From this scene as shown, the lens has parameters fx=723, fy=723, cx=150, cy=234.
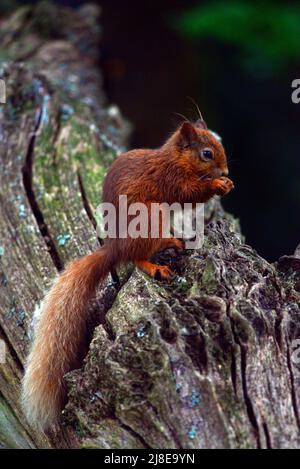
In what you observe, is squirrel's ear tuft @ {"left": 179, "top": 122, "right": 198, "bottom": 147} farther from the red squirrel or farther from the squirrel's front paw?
the squirrel's front paw

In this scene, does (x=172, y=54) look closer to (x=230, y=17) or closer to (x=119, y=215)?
(x=230, y=17)

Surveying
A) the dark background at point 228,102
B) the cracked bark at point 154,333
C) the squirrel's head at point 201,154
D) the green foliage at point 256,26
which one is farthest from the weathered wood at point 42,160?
the dark background at point 228,102

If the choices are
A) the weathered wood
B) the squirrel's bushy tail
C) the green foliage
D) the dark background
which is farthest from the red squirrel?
the dark background

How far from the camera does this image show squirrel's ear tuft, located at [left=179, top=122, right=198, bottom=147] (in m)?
3.00

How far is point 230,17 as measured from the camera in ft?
17.7

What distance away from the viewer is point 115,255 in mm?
2613

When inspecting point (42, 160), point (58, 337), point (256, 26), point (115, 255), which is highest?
point (256, 26)

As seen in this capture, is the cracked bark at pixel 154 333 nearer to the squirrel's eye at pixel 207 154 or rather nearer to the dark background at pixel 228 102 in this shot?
the squirrel's eye at pixel 207 154

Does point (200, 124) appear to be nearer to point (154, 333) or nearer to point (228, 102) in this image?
point (154, 333)

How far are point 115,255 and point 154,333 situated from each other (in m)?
0.76

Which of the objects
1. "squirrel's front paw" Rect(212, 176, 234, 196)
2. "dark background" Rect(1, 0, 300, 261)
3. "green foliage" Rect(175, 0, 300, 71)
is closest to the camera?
"squirrel's front paw" Rect(212, 176, 234, 196)

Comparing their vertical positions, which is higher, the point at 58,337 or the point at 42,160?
the point at 42,160

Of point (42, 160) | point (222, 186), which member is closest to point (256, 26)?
point (42, 160)
